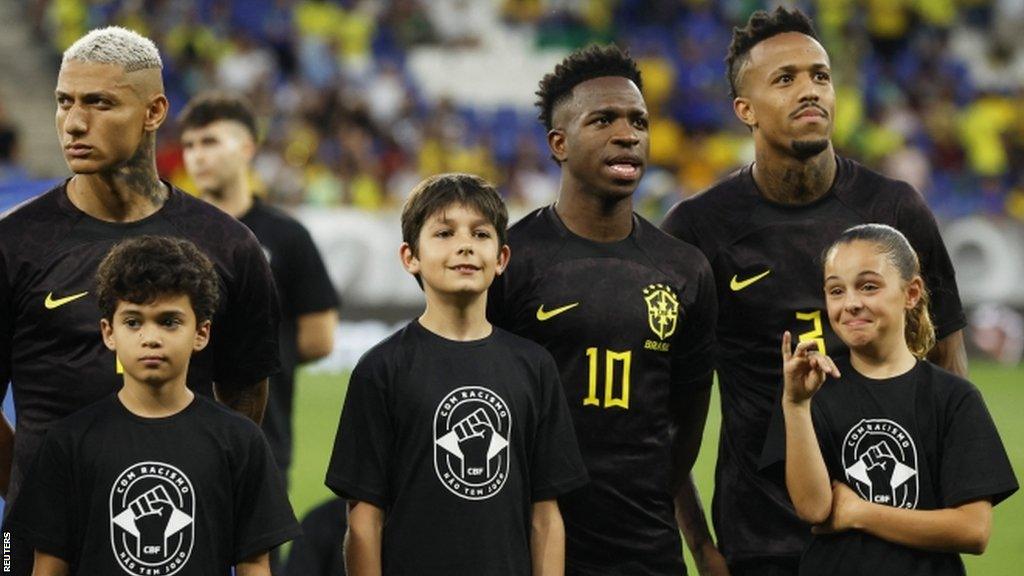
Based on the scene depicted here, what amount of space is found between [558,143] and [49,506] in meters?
1.91

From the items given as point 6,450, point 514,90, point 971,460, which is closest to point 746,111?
point 971,460

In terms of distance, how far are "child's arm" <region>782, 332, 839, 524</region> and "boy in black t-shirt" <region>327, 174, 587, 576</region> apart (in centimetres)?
59

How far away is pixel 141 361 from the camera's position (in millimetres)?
4430

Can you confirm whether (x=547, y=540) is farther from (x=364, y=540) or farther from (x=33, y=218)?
(x=33, y=218)

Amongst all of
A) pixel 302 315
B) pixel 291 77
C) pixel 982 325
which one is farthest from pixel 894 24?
pixel 302 315

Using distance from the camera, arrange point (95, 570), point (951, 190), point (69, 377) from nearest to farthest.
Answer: point (95, 570) < point (69, 377) < point (951, 190)

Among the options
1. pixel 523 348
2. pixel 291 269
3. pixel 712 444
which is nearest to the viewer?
pixel 523 348

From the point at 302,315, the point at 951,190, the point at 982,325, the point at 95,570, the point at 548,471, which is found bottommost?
the point at 95,570

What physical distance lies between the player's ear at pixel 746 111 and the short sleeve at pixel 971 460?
129cm

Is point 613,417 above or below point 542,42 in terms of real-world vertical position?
below

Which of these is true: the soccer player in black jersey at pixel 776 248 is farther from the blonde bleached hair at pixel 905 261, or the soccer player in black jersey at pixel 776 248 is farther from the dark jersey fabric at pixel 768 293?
the blonde bleached hair at pixel 905 261

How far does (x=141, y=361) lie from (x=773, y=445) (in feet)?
5.94

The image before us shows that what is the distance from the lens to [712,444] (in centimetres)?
1318

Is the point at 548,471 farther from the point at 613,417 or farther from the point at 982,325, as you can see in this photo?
the point at 982,325
